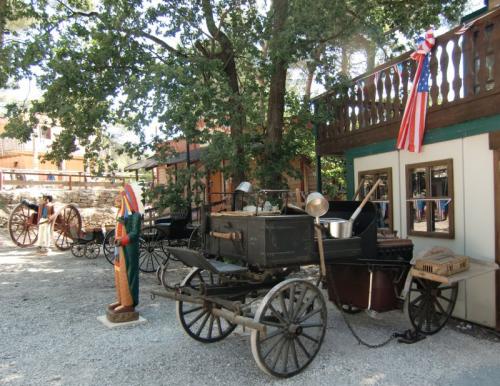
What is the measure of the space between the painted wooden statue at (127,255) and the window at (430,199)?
4.16 metres

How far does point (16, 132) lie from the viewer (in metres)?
10.4

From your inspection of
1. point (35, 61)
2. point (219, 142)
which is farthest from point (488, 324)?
point (35, 61)

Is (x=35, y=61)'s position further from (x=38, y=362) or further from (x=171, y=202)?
(x=38, y=362)

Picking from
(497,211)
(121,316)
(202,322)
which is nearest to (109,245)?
(121,316)

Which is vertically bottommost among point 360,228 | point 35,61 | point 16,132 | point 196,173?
point 360,228

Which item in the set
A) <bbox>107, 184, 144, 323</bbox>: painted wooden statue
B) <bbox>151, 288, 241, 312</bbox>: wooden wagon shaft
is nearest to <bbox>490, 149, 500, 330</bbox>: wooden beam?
<bbox>151, 288, 241, 312</bbox>: wooden wagon shaft

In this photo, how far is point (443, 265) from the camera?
202 inches

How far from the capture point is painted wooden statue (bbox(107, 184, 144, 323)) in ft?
20.8

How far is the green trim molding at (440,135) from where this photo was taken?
587cm

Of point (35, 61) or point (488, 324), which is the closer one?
point (488, 324)

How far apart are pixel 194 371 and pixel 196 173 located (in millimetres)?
5719

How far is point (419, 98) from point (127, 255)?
480 centimetres

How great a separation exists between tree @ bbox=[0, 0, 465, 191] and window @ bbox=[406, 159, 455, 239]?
332 cm

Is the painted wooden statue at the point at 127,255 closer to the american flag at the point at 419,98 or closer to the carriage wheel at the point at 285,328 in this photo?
the carriage wheel at the point at 285,328
